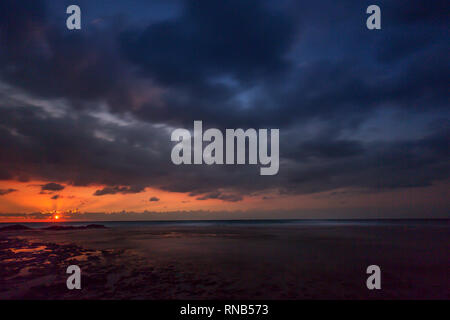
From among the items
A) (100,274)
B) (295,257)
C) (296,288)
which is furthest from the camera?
(295,257)

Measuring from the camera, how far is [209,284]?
1361 centimetres

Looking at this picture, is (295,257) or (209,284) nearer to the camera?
(209,284)

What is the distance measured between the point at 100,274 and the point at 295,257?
14890 millimetres

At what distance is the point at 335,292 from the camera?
484 inches

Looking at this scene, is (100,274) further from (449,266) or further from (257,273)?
(449,266)

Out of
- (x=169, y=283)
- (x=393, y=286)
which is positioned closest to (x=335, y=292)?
(x=393, y=286)

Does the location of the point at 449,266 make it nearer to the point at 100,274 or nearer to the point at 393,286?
the point at 393,286
